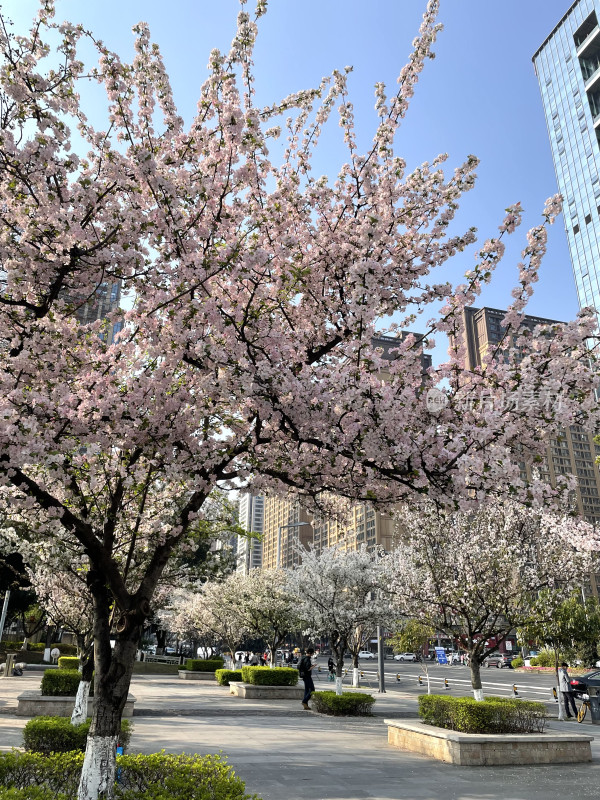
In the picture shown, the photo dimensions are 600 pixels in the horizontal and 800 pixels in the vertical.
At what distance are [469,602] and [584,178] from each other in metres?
78.3

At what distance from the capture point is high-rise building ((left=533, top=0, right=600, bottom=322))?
75.3m

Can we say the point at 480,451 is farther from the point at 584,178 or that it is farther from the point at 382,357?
the point at 584,178

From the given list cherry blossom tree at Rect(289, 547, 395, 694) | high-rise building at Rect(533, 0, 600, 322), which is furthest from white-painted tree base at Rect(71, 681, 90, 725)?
high-rise building at Rect(533, 0, 600, 322)

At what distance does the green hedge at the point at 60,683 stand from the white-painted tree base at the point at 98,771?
11.0 meters

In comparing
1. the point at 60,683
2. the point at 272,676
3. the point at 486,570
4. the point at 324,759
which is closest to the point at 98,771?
the point at 324,759

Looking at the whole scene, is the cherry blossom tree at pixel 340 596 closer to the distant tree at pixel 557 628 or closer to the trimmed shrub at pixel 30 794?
the distant tree at pixel 557 628

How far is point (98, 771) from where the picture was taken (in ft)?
19.8

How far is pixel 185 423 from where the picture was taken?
7.07 m

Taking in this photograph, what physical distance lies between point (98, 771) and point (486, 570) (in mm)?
12572

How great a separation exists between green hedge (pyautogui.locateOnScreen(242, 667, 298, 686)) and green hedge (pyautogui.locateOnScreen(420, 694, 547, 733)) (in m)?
12.7

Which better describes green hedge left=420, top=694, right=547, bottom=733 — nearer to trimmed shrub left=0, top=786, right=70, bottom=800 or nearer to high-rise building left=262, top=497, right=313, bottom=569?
trimmed shrub left=0, top=786, right=70, bottom=800

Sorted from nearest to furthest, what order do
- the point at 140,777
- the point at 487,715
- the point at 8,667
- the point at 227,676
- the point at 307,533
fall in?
the point at 140,777, the point at 487,715, the point at 227,676, the point at 8,667, the point at 307,533

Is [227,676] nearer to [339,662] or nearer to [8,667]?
[339,662]

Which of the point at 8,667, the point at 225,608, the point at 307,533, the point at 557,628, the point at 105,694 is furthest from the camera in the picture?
the point at 307,533
